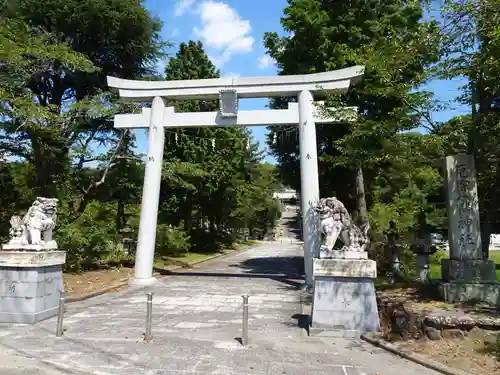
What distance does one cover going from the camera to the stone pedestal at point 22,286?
7738 mm

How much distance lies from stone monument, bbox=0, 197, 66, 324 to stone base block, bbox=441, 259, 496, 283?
8928mm

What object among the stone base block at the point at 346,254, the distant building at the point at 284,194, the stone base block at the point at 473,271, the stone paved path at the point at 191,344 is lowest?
the stone paved path at the point at 191,344

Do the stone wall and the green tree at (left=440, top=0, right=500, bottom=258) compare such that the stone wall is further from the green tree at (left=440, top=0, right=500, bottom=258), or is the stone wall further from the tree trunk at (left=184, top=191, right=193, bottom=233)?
the tree trunk at (left=184, top=191, right=193, bottom=233)

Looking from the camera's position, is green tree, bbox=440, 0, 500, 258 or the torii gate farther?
the torii gate

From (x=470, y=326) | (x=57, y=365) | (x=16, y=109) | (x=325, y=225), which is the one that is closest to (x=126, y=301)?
(x=57, y=365)

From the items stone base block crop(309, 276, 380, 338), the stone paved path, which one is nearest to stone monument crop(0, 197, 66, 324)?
the stone paved path

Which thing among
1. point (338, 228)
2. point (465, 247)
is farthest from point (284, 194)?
point (338, 228)

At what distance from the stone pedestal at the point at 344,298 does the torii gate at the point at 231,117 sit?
5000mm

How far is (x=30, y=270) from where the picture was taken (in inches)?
309

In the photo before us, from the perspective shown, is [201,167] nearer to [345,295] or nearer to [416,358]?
[345,295]

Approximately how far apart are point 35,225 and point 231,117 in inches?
285

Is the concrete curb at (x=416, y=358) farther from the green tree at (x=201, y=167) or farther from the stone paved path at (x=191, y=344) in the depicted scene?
the green tree at (x=201, y=167)

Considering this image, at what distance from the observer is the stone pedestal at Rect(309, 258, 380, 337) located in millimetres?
6996

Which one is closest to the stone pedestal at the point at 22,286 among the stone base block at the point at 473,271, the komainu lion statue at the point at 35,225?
the komainu lion statue at the point at 35,225
